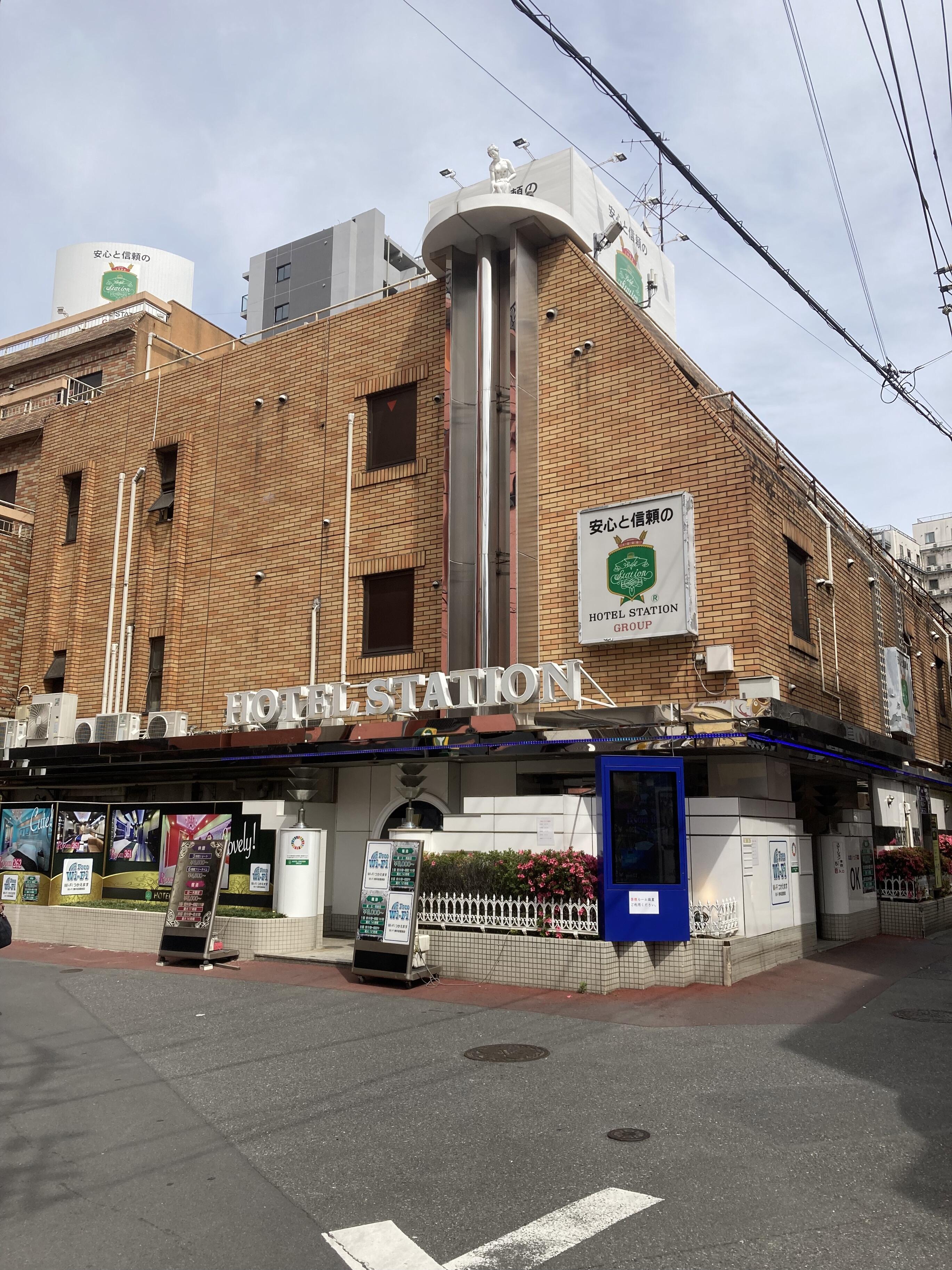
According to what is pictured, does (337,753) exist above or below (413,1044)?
above

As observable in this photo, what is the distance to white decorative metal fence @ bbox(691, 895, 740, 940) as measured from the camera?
13195mm

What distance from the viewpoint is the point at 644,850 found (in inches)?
506

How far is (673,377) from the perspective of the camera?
1590 centimetres

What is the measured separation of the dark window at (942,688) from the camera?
28.6 m

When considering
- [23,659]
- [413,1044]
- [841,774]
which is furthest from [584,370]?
[23,659]

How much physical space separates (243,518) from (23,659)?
26.1 feet

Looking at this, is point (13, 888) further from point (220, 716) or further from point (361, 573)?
point (361, 573)

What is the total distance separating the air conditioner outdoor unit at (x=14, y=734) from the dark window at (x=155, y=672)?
3.07 metres

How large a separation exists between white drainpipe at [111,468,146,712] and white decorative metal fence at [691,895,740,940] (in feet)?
45.6

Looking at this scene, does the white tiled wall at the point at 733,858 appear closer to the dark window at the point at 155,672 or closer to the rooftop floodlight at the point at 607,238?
the rooftop floodlight at the point at 607,238

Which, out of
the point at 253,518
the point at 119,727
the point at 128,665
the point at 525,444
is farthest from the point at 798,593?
the point at 128,665

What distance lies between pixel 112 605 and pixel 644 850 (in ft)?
47.6

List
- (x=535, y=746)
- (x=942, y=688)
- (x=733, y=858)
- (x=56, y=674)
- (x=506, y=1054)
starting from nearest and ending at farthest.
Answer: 1. (x=506, y=1054)
2. (x=733, y=858)
3. (x=535, y=746)
4. (x=56, y=674)
5. (x=942, y=688)

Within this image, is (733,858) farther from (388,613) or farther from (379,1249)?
(379,1249)
